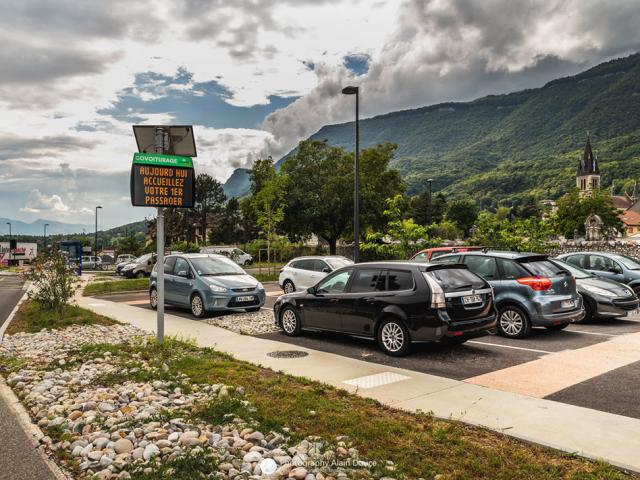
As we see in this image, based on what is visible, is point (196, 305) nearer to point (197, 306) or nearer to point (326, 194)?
point (197, 306)

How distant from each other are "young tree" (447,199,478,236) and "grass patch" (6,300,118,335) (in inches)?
3994

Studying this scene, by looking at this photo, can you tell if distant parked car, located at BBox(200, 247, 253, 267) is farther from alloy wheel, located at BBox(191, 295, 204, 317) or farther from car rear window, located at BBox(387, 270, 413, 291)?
car rear window, located at BBox(387, 270, 413, 291)

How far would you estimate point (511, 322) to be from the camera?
395 inches

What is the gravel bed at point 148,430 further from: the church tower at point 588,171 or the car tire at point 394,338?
the church tower at point 588,171

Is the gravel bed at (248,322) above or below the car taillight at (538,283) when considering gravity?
below

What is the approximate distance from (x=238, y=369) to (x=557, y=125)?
21713cm

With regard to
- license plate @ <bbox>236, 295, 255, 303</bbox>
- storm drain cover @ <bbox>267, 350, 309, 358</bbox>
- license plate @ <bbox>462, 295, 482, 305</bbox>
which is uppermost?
license plate @ <bbox>462, 295, 482, 305</bbox>

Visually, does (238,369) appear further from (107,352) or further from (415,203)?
(415,203)

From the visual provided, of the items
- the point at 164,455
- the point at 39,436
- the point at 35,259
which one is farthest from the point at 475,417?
the point at 35,259

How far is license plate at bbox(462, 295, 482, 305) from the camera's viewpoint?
8120 millimetres

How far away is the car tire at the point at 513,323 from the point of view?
9797 millimetres

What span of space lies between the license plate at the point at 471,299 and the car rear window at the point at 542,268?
2173 millimetres

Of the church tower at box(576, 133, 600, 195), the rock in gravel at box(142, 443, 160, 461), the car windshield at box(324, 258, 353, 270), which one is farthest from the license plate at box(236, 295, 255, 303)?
the church tower at box(576, 133, 600, 195)

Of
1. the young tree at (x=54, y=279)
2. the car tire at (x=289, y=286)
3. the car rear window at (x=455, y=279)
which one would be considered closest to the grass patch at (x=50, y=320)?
the young tree at (x=54, y=279)
